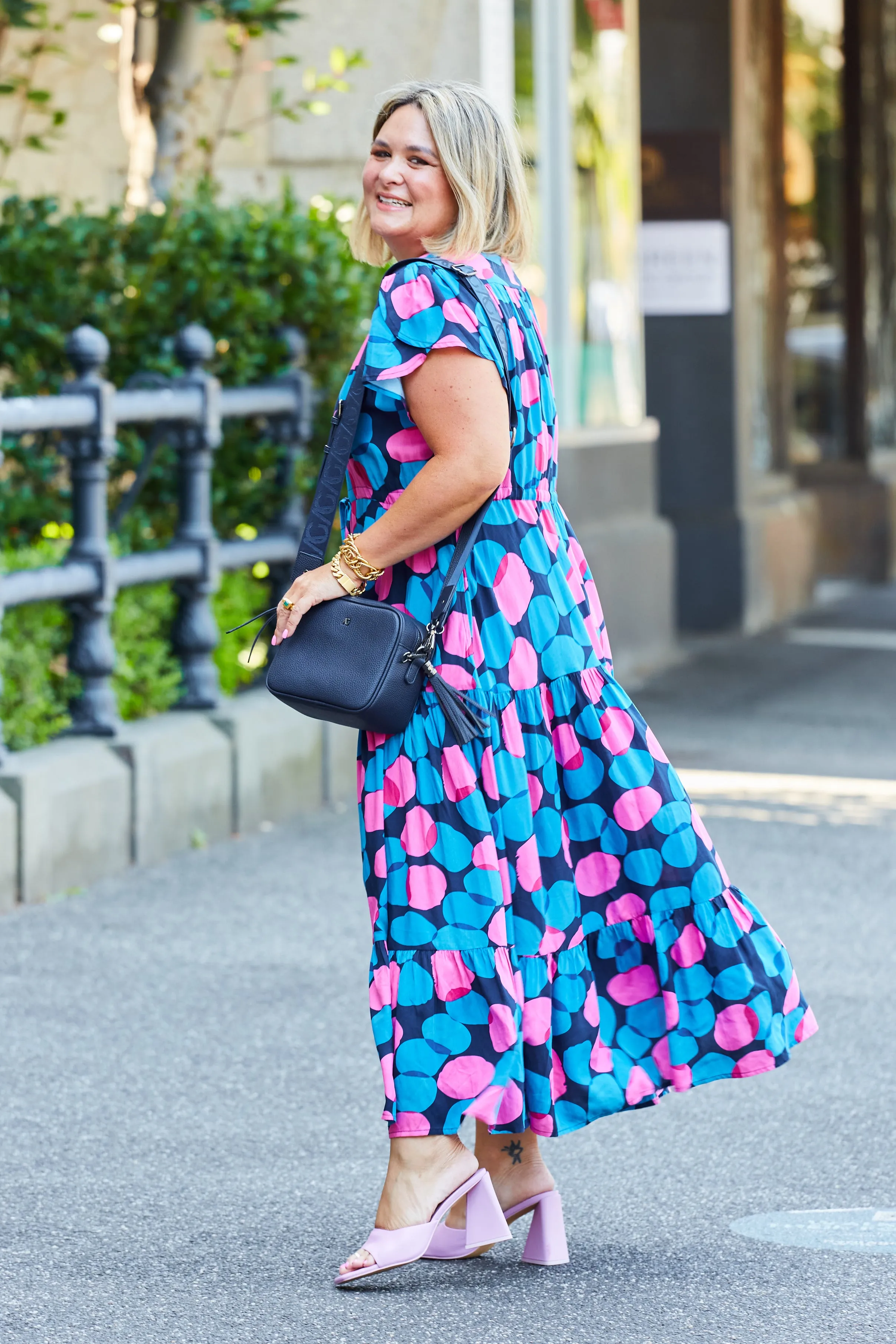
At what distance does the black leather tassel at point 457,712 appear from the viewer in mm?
3363

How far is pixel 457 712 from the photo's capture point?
3.37 m

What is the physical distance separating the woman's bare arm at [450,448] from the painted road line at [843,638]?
26.7ft

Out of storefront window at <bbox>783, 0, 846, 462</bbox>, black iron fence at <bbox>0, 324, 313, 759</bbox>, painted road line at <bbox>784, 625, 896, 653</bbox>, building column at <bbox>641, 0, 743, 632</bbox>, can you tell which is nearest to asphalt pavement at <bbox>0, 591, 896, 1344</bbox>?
black iron fence at <bbox>0, 324, 313, 759</bbox>

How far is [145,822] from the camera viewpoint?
20.4ft

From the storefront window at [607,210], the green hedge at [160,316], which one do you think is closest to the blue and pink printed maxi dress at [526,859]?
the green hedge at [160,316]

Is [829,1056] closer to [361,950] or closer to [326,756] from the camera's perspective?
[361,950]

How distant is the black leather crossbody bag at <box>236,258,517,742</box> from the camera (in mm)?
3338

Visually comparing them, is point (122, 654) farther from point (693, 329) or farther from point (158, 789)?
point (693, 329)

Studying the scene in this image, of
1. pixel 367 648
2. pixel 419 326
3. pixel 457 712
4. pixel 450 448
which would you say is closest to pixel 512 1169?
pixel 457 712

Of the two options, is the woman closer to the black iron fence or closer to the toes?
the toes

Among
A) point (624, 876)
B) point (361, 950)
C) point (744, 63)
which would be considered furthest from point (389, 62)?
point (624, 876)

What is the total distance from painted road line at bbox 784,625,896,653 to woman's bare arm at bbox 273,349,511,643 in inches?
321

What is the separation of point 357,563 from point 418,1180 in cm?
95

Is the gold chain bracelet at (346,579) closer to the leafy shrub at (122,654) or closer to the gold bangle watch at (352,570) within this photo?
the gold bangle watch at (352,570)
